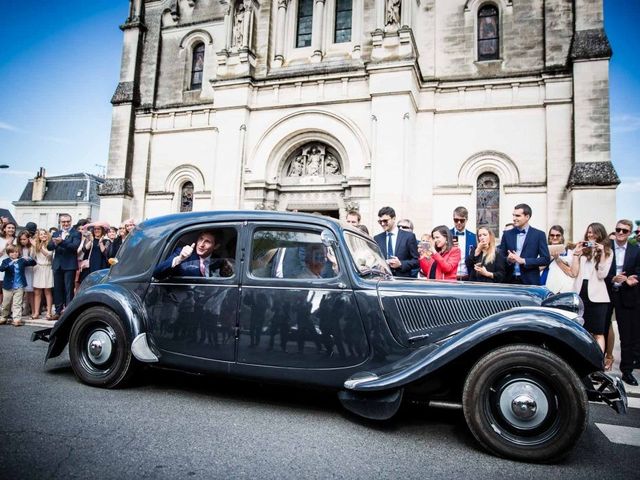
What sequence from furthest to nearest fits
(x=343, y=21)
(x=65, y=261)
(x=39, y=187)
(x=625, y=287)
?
(x=39, y=187), (x=343, y=21), (x=65, y=261), (x=625, y=287)

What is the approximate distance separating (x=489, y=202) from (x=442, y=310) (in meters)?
9.99

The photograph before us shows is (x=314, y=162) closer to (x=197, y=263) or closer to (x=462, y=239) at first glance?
(x=462, y=239)

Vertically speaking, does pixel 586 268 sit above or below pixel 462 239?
below

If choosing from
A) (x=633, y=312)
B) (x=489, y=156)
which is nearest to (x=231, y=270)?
(x=633, y=312)

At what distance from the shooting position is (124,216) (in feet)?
51.2

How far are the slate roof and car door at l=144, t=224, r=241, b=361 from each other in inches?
1736

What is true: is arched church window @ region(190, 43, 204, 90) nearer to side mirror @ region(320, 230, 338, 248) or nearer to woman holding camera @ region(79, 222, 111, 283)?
woman holding camera @ region(79, 222, 111, 283)

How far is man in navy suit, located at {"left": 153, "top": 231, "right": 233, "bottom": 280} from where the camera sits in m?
3.69

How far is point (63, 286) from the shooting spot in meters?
8.27

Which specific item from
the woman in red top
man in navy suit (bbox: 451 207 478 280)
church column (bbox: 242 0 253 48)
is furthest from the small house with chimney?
the woman in red top

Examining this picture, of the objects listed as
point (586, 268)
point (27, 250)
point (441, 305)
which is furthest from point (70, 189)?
point (441, 305)

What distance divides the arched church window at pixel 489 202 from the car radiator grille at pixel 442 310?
31.4ft

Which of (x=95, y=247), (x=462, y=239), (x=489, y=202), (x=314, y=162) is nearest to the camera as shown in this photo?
(x=462, y=239)

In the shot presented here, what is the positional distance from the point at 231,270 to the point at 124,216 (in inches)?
545
